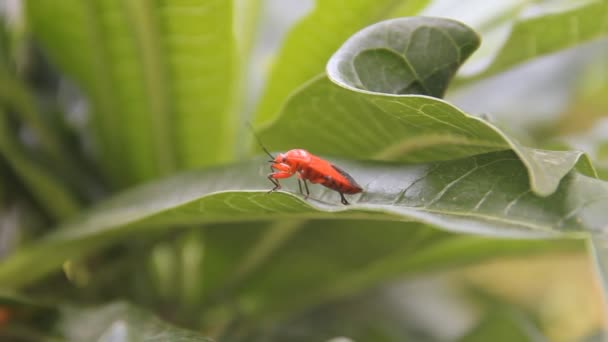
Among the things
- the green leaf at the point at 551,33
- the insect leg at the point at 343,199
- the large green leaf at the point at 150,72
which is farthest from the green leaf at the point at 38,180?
the green leaf at the point at 551,33

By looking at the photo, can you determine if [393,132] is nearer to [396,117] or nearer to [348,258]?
[396,117]

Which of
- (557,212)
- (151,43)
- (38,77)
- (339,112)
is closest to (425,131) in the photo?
(339,112)

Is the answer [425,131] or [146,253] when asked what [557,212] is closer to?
[425,131]

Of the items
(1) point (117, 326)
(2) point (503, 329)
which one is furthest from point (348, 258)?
(1) point (117, 326)

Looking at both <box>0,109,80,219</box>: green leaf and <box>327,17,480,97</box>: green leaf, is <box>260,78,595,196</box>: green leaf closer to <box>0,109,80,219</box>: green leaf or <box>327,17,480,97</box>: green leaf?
<box>327,17,480,97</box>: green leaf

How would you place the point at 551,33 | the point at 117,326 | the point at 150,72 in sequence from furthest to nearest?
the point at 150,72, the point at 551,33, the point at 117,326

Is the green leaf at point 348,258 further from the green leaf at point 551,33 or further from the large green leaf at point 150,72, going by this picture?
the green leaf at point 551,33
